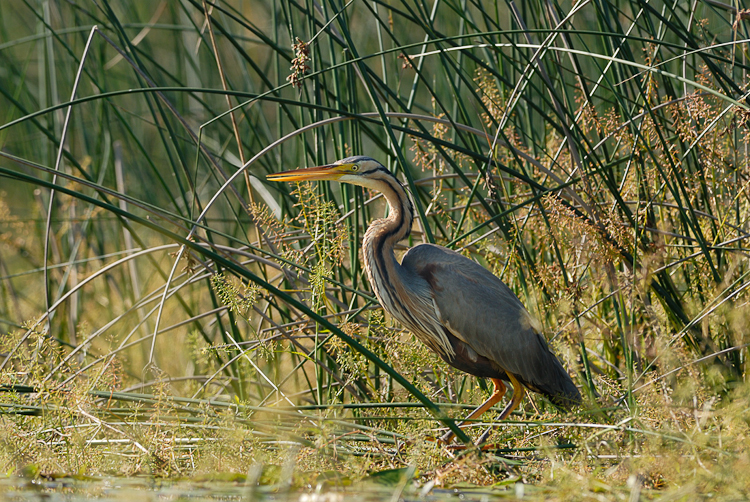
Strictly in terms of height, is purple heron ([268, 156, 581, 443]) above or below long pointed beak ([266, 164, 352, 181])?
below

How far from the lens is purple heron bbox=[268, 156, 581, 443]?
262 centimetres

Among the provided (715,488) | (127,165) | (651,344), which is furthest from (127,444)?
(127,165)

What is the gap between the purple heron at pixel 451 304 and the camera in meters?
2.62

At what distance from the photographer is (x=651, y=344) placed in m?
2.88

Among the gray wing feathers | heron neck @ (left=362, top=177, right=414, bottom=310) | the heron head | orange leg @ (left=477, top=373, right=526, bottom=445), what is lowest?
orange leg @ (left=477, top=373, right=526, bottom=445)

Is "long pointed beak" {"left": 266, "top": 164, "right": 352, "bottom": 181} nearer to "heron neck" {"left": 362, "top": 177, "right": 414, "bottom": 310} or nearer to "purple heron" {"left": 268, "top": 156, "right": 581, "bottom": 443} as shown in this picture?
"purple heron" {"left": 268, "top": 156, "right": 581, "bottom": 443}

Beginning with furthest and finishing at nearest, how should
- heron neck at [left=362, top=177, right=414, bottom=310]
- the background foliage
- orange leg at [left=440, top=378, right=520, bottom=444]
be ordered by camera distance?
heron neck at [left=362, top=177, right=414, bottom=310], orange leg at [left=440, top=378, right=520, bottom=444], the background foliage

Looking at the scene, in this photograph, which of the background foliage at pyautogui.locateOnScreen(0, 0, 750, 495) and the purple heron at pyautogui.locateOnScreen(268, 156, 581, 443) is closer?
the background foliage at pyautogui.locateOnScreen(0, 0, 750, 495)

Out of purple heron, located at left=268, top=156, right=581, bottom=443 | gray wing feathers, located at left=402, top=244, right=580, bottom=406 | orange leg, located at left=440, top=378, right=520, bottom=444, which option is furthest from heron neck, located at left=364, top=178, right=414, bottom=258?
orange leg, located at left=440, top=378, right=520, bottom=444

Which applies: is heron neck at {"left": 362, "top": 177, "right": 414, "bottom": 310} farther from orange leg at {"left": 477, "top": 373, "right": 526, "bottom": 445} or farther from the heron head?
orange leg at {"left": 477, "top": 373, "right": 526, "bottom": 445}

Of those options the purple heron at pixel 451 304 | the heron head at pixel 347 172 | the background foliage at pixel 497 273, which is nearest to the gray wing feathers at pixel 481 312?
the purple heron at pixel 451 304

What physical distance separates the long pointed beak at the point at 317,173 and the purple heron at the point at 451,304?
5cm

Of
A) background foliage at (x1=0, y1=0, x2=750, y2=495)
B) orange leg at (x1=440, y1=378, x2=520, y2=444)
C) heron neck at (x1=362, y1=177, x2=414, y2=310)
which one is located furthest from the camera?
heron neck at (x1=362, y1=177, x2=414, y2=310)

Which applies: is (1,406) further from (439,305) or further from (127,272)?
(127,272)
